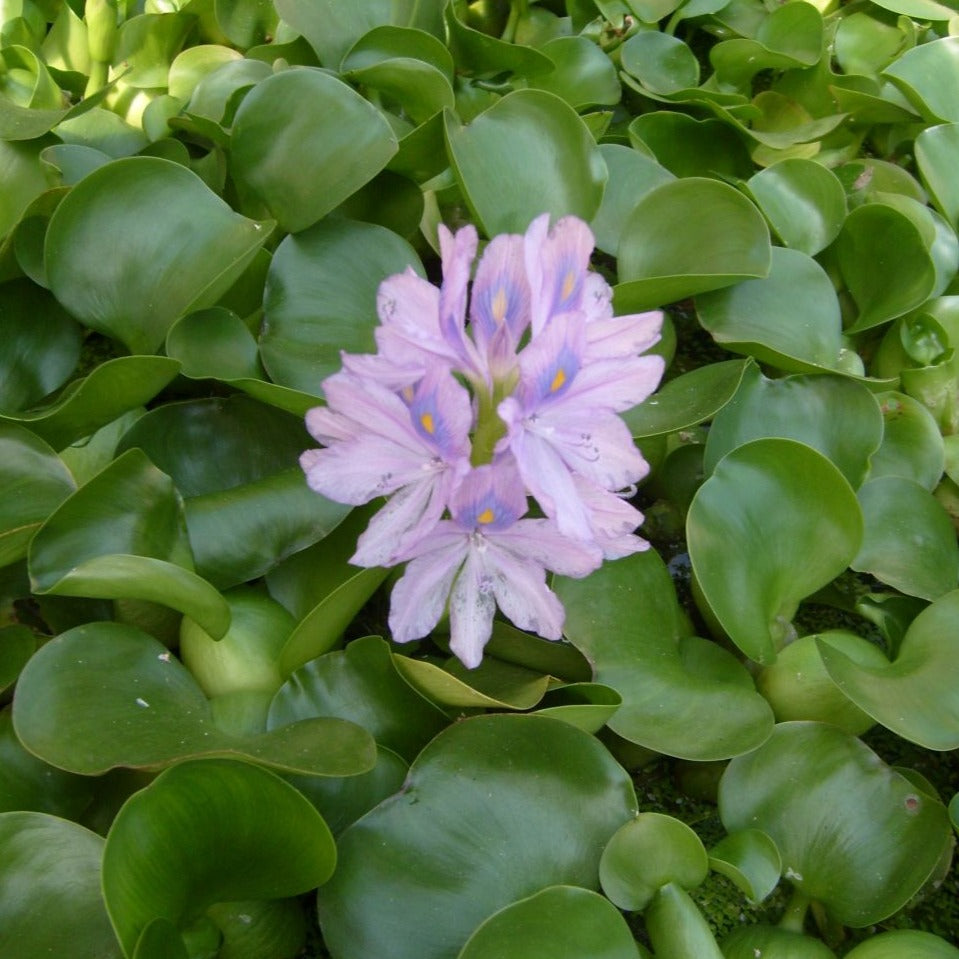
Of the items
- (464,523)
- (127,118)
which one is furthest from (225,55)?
(464,523)

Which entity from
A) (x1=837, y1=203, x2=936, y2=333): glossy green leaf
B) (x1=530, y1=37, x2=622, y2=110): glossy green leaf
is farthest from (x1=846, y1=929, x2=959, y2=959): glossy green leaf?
(x1=530, y1=37, x2=622, y2=110): glossy green leaf

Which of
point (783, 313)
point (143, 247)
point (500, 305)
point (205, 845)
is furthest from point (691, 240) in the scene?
point (205, 845)

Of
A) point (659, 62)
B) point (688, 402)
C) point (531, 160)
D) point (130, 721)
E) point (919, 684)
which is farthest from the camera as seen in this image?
point (659, 62)

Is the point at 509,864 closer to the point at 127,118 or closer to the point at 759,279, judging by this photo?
the point at 759,279

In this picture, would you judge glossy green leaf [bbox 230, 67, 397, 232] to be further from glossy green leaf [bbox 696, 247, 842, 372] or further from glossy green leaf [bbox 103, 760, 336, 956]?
glossy green leaf [bbox 103, 760, 336, 956]

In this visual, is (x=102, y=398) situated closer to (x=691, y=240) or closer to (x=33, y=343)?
(x=33, y=343)
